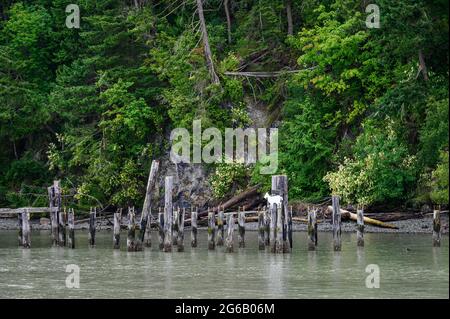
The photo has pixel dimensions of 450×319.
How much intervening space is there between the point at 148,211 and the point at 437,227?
344 inches

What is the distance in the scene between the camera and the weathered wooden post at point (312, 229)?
41188 millimetres

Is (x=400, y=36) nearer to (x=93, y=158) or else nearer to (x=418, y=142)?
(x=418, y=142)

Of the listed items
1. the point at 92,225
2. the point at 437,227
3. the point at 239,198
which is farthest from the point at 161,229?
the point at 239,198

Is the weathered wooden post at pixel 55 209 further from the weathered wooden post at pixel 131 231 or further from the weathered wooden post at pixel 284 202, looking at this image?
the weathered wooden post at pixel 284 202

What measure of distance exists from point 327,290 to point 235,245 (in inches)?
494

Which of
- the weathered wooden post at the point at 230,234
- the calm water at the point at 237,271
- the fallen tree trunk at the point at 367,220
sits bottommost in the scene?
the calm water at the point at 237,271

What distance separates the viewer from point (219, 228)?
45.1 metres

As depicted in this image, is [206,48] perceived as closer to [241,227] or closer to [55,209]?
[55,209]

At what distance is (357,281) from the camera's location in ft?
117

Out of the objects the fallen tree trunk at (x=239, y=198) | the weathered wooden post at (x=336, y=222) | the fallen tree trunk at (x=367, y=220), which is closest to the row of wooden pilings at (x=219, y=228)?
the weathered wooden post at (x=336, y=222)

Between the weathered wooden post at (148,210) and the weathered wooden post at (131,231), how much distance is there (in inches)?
12.5

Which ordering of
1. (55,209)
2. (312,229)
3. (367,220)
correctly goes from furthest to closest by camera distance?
1. (367,220)
2. (55,209)
3. (312,229)

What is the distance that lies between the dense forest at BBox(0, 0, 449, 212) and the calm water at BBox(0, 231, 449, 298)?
488 cm

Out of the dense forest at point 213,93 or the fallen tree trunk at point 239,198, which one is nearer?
the dense forest at point 213,93
